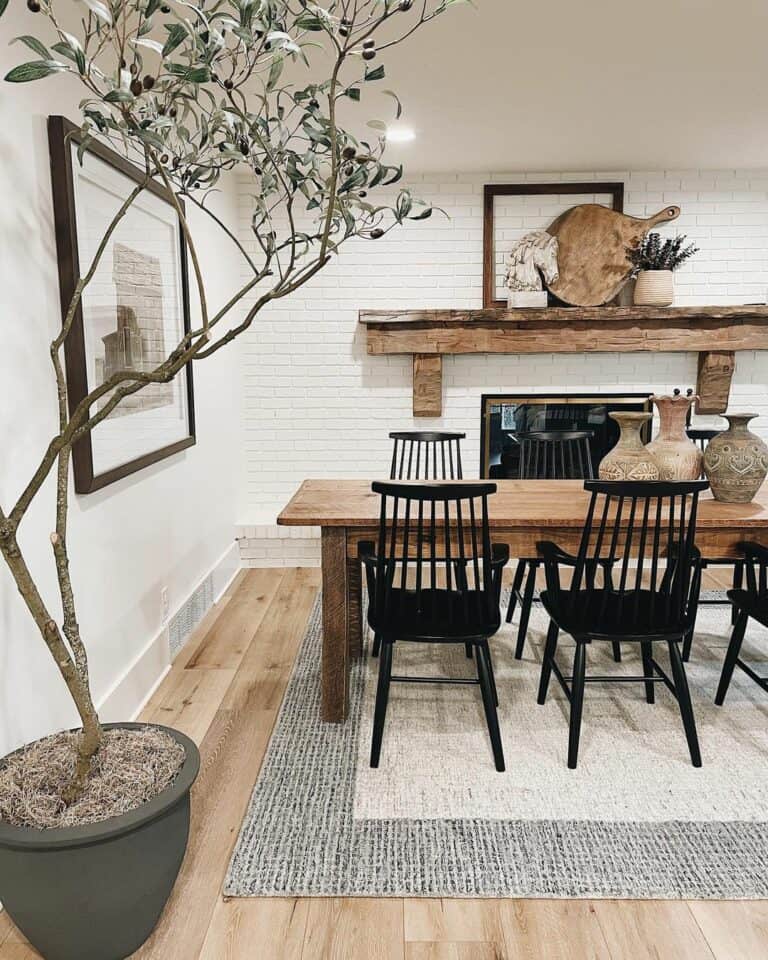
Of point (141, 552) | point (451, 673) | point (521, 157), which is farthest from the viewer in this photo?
point (521, 157)

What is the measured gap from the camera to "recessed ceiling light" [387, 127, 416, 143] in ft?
11.6

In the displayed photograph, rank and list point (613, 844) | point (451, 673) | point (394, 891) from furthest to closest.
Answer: point (451, 673), point (613, 844), point (394, 891)

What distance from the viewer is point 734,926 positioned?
1756 mm

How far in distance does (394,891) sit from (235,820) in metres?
0.54

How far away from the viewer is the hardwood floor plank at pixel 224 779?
1.77 m

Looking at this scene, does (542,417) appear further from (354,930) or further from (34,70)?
(34,70)

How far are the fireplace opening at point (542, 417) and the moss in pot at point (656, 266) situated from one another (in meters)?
0.62

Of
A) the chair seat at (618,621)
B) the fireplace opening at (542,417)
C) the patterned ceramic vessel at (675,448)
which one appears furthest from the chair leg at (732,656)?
the fireplace opening at (542,417)

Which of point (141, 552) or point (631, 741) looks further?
point (141, 552)

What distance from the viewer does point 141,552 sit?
2.88 meters

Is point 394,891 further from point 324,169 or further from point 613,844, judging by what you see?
point 324,169

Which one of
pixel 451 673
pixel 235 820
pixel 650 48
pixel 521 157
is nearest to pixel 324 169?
pixel 521 157

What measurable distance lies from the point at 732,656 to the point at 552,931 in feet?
4.50

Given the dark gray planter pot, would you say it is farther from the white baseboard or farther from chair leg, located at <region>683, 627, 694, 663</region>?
chair leg, located at <region>683, 627, 694, 663</region>
